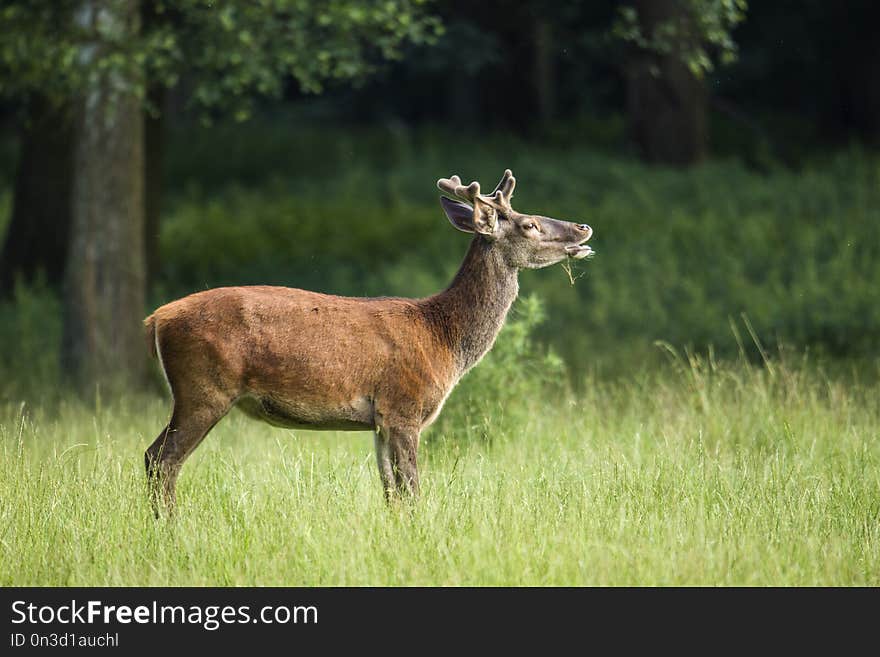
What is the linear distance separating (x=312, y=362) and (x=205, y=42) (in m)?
6.43

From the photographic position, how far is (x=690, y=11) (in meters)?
11.9

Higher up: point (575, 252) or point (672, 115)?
point (672, 115)

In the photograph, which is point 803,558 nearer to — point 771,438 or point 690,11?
point 771,438

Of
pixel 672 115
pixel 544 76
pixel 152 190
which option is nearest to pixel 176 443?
pixel 152 190

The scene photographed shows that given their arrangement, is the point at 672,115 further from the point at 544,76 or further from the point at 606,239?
the point at 544,76

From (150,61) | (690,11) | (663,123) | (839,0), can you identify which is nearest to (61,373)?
(150,61)

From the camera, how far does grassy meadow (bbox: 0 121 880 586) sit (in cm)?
572

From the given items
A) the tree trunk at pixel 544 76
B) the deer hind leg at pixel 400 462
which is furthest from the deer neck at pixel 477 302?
the tree trunk at pixel 544 76

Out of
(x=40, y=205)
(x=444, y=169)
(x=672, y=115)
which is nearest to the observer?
Answer: (x=40, y=205)

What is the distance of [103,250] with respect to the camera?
466 inches

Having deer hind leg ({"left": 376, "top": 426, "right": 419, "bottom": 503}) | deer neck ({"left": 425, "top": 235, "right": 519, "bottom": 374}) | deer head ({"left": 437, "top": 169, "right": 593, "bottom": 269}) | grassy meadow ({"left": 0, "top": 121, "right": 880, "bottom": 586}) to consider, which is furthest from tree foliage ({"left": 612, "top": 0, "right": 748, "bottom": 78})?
deer hind leg ({"left": 376, "top": 426, "right": 419, "bottom": 503})

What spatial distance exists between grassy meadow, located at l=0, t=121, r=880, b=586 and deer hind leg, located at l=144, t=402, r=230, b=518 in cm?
12

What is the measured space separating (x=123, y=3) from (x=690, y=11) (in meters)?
5.00

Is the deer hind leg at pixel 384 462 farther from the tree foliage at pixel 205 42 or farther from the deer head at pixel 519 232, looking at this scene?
the tree foliage at pixel 205 42
